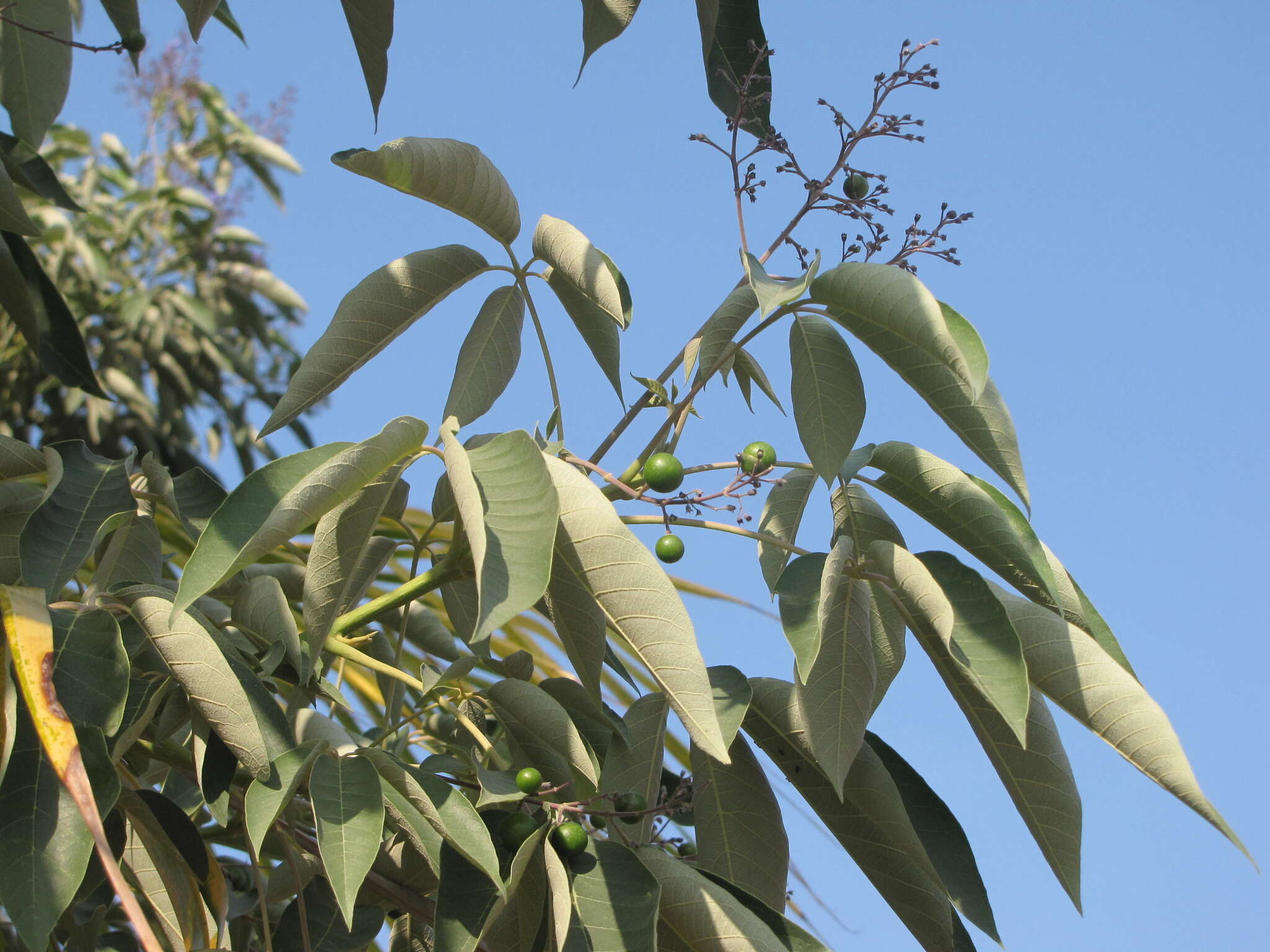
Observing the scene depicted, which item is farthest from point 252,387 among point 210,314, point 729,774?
point 729,774

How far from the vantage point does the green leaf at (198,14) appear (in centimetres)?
120

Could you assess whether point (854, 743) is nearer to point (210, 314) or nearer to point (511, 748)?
point (511, 748)

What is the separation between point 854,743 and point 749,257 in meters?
0.40

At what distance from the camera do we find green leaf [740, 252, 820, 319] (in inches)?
38.4

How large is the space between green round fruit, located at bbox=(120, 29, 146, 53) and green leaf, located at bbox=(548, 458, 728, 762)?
1.10 metres

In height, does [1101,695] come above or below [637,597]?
above

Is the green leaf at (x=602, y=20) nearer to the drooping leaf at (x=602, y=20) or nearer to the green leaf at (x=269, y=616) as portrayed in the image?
the drooping leaf at (x=602, y=20)

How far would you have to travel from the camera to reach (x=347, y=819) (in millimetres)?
904

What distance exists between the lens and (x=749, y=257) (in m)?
1.04

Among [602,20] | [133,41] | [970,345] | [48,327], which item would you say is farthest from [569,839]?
[133,41]

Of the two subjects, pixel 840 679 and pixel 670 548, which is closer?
pixel 840 679

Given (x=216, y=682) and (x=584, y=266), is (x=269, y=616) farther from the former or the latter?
(x=584, y=266)

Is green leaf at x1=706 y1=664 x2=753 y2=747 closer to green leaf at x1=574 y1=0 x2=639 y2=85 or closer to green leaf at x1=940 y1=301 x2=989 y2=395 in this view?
green leaf at x1=940 y1=301 x2=989 y2=395

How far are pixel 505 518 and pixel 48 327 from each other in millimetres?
1035
